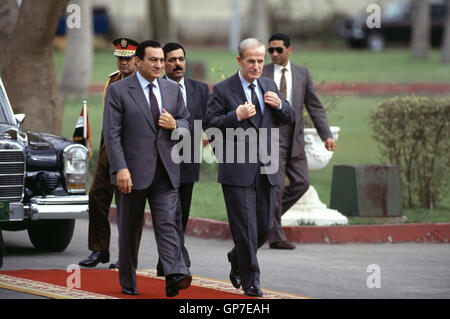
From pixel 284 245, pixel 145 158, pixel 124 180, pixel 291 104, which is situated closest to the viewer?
pixel 124 180

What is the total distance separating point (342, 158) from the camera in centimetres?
2047

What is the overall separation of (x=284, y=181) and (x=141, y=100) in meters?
3.46

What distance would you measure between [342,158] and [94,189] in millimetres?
10392

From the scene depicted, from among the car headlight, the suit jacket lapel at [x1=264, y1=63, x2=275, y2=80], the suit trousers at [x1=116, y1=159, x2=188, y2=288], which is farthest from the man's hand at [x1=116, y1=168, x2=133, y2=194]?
the suit jacket lapel at [x1=264, y1=63, x2=275, y2=80]

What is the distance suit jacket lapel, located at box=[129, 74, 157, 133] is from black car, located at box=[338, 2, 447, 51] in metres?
40.7

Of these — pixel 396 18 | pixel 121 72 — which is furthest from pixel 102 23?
pixel 121 72

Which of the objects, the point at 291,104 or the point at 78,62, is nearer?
the point at 291,104

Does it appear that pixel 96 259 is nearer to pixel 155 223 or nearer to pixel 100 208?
pixel 100 208

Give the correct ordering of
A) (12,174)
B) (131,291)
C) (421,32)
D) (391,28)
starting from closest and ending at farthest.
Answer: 1. (131,291)
2. (12,174)
3. (421,32)
4. (391,28)

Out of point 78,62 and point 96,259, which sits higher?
point 78,62

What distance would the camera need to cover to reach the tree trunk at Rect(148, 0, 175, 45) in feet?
126

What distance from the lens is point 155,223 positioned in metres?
8.96

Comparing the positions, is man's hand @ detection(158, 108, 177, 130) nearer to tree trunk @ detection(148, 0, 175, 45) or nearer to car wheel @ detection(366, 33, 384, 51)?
tree trunk @ detection(148, 0, 175, 45)

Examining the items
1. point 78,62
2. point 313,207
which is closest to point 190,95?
point 313,207
